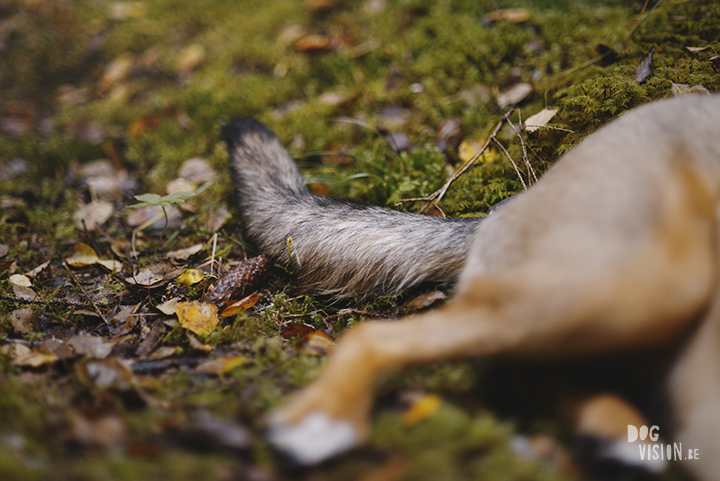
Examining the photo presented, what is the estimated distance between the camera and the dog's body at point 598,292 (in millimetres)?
1475

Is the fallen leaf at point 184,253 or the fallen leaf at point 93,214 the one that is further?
the fallen leaf at point 93,214

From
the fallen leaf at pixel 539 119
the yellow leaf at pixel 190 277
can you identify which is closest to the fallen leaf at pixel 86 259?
the yellow leaf at pixel 190 277

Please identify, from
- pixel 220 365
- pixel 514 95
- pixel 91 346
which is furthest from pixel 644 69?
pixel 91 346

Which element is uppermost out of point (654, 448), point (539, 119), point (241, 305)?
point (539, 119)

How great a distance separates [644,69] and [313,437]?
372cm

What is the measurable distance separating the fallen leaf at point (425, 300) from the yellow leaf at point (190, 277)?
63.3 inches

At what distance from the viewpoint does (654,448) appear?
1.56 m

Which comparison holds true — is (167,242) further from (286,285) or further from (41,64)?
(41,64)

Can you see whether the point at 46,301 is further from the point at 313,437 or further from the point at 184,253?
the point at 313,437

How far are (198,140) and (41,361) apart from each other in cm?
306

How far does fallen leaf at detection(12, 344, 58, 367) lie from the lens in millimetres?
2021

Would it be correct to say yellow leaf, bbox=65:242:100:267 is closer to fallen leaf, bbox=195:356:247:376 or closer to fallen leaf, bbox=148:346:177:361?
fallen leaf, bbox=148:346:177:361

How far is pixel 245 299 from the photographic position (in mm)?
2768

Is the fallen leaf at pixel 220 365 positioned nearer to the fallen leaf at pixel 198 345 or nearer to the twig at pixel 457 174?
the fallen leaf at pixel 198 345
